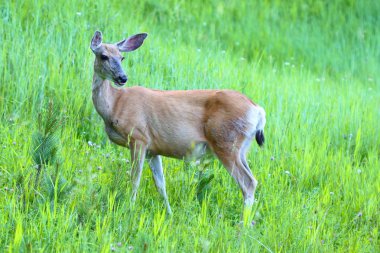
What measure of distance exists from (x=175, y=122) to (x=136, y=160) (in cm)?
54

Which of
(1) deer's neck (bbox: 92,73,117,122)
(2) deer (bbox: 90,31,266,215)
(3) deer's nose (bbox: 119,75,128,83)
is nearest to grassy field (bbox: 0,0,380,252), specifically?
(2) deer (bbox: 90,31,266,215)

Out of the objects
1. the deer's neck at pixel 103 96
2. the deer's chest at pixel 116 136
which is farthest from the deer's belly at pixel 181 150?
the deer's neck at pixel 103 96

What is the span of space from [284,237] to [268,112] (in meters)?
3.38

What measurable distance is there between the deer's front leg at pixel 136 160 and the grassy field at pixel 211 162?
131 millimetres

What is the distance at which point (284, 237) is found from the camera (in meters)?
6.07

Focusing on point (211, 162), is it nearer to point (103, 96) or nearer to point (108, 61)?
point (103, 96)

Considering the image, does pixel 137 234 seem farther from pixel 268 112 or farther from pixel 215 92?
pixel 268 112

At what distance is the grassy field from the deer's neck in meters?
0.42

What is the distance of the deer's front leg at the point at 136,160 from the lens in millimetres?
6781

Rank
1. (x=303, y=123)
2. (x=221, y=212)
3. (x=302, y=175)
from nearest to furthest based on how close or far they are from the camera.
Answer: (x=221, y=212) < (x=302, y=175) < (x=303, y=123)

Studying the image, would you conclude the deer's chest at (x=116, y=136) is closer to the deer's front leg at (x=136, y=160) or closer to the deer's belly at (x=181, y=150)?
the deer's front leg at (x=136, y=160)

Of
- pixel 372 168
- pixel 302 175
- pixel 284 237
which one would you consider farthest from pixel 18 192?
pixel 372 168

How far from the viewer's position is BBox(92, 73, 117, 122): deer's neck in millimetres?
7113

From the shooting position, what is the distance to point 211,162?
774cm
